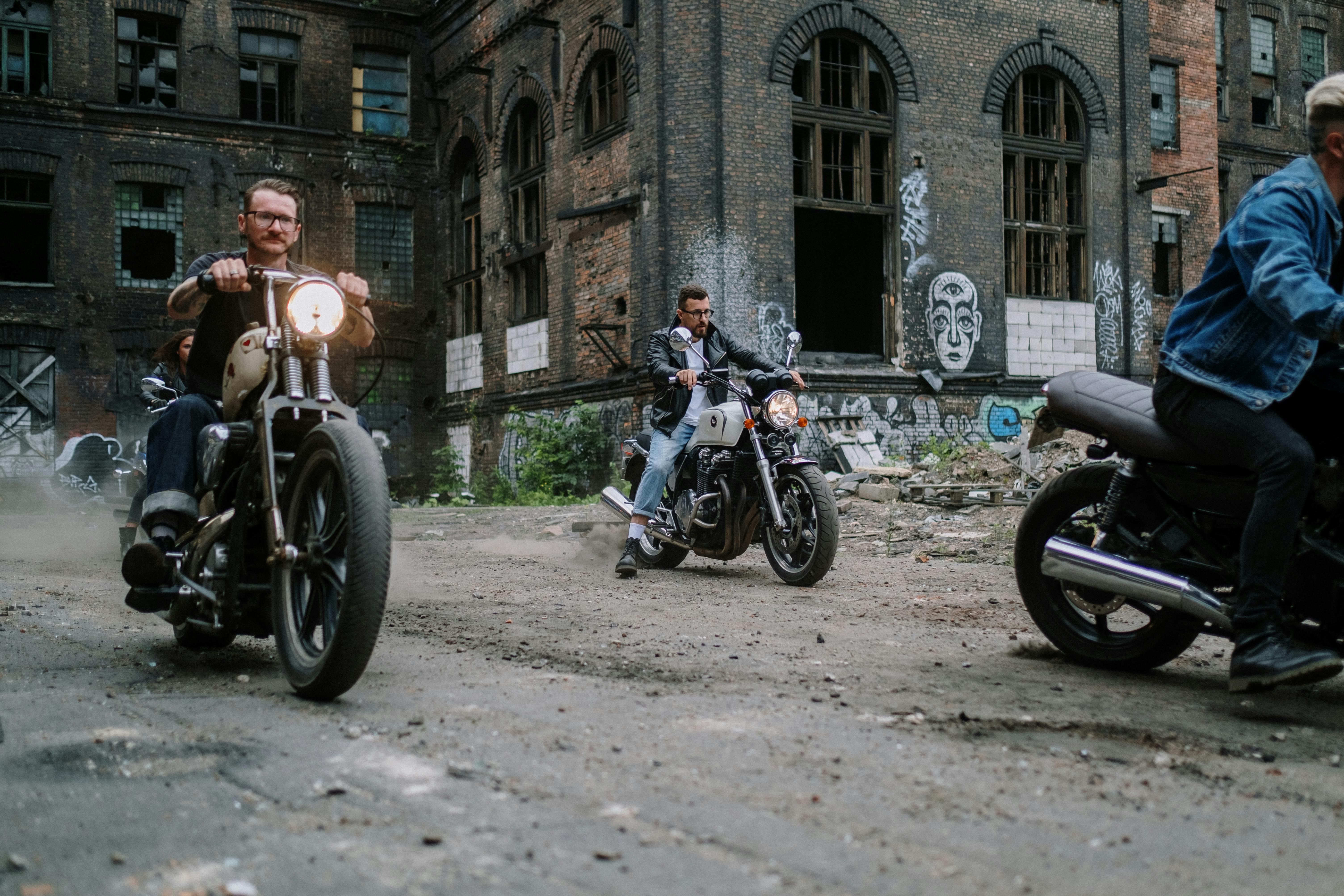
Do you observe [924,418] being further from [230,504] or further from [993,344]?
[230,504]

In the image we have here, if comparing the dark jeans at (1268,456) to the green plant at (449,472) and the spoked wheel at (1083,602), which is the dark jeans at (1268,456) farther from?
the green plant at (449,472)

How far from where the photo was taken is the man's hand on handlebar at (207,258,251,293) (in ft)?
12.9

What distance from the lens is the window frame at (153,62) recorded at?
23969 mm

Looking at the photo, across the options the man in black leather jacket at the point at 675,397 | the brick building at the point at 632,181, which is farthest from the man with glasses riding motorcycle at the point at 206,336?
the brick building at the point at 632,181

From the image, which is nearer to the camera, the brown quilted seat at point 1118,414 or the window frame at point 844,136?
the brown quilted seat at point 1118,414

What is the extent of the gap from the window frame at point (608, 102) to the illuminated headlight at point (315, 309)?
49.1ft

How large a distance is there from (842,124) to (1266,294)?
51.7 feet

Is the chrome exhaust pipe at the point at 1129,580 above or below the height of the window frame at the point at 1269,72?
below

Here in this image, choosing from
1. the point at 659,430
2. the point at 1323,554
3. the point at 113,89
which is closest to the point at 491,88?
→ the point at 113,89

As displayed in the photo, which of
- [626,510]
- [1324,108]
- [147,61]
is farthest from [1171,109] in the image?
[1324,108]

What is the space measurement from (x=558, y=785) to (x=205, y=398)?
2556 millimetres

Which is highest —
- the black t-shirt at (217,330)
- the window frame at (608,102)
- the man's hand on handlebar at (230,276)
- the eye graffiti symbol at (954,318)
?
the window frame at (608,102)

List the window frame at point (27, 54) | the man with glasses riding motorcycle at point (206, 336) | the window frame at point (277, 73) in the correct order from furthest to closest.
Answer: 1. the window frame at point (277, 73)
2. the window frame at point (27, 54)
3. the man with glasses riding motorcycle at point (206, 336)

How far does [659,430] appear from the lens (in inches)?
314
